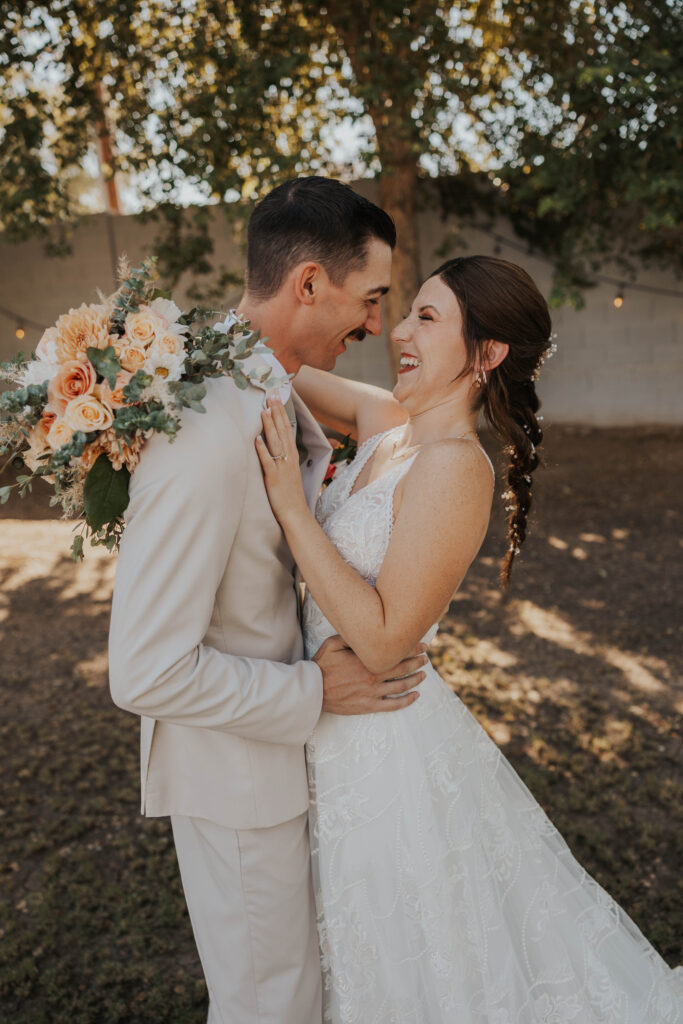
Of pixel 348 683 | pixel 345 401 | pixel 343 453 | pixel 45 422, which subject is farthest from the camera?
pixel 345 401

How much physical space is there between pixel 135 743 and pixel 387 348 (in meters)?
7.00

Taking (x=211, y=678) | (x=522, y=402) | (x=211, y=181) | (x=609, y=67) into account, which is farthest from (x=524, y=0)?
(x=211, y=678)

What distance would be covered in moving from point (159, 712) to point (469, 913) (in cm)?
99

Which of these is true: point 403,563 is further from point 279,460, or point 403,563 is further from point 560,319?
point 560,319

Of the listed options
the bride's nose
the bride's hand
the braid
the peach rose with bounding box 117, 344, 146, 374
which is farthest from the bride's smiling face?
the peach rose with bounding box 117, 344, 146, 374

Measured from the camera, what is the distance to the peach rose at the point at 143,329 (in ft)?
5.39

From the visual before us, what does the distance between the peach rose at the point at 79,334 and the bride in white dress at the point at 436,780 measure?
364 millimetres

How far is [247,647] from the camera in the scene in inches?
73.5

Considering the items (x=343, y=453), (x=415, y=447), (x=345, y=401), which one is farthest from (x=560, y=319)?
(x=415, y=447)

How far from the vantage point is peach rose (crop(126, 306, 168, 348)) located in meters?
1.64

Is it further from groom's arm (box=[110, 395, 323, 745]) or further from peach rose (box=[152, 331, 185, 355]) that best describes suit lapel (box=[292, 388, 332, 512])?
peach rose (box=[152, 331, 185, 355])

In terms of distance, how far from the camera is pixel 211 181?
694 cm

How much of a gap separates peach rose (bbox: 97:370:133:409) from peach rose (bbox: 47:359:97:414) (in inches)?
0.9

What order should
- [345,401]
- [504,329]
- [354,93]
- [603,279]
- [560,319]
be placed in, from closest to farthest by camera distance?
[504,329]
[345,401]
[354,93]
[603,279]
[560,319]
